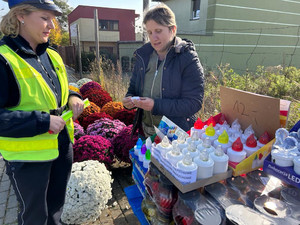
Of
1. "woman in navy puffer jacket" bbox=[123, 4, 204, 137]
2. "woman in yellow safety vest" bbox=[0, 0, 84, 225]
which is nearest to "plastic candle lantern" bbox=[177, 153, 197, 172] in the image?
"woman in navy puffer jacket" bbox=[123, 4, 204, 137]

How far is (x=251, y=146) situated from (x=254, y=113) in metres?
0.29

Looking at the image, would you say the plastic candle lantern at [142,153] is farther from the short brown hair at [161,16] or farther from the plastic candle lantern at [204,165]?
the short brown hair at [161,16]

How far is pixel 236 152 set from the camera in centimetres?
122

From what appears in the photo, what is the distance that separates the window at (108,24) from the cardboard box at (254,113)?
27.0 m

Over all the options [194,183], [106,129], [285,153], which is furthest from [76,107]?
[106,129]

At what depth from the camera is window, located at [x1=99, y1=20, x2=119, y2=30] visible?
85.0ft

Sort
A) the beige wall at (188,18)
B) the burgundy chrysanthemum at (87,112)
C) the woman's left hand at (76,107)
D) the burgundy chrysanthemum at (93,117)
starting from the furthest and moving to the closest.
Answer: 1. the beige wall at (188,18)
2. the burgundy chrysanthemum at (87,112)
3. the burgundy chrysanthemum at (93,117)
4. the woman's left hand at (76,107)

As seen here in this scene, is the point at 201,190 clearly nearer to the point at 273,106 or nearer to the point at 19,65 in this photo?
the point at 273,106

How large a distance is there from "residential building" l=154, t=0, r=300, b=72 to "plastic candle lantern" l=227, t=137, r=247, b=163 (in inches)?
469

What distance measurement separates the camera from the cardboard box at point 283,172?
3.27ft

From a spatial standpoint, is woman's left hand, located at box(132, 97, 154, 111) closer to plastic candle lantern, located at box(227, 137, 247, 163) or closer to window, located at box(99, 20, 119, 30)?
plastic candle lantern, located at box(227, 137, 247, 163)

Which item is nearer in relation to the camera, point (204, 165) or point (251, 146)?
point (204, 165)

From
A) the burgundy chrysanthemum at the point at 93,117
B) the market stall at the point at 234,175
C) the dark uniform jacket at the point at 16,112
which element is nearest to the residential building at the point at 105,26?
the burgundy chrysanthemum at the point at 93,117

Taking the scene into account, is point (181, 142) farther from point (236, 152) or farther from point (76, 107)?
point (76, 107)
